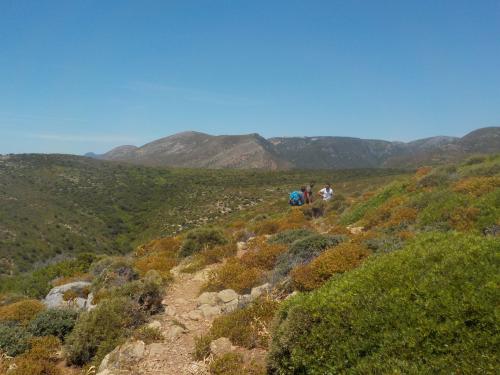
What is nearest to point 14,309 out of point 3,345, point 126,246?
point 3,345

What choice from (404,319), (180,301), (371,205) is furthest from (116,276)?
(371,205)

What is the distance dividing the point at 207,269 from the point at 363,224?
543 centimetres

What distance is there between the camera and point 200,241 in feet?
44.7

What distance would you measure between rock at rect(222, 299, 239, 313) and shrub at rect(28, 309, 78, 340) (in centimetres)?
346

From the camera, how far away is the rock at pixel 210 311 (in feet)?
26.1

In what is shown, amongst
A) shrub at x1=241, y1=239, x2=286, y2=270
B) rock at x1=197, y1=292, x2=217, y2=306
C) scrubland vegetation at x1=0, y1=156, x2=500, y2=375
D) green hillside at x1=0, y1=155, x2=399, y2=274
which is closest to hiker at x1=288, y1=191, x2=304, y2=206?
scrubland vegetation at x1=0, y1=156, x2=500, y2=375

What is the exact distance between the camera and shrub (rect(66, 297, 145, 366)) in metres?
6.91

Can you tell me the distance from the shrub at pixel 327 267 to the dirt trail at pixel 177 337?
2.11 meters

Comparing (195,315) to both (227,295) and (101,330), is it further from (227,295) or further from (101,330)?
(101,330)

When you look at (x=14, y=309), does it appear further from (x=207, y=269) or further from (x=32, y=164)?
(x=32, y=164)

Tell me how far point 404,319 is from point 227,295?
16.4 feet

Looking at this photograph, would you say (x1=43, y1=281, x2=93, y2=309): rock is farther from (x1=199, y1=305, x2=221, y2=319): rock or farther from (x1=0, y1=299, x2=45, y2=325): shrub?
(x1=199, y1=305, x2=221, y2=319): rock

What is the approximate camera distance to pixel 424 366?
385 centimetres

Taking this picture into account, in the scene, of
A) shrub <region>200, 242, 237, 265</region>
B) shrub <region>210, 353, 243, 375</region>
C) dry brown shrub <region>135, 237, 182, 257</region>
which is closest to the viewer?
shrub <region>210, 353, 243, 375</region>
